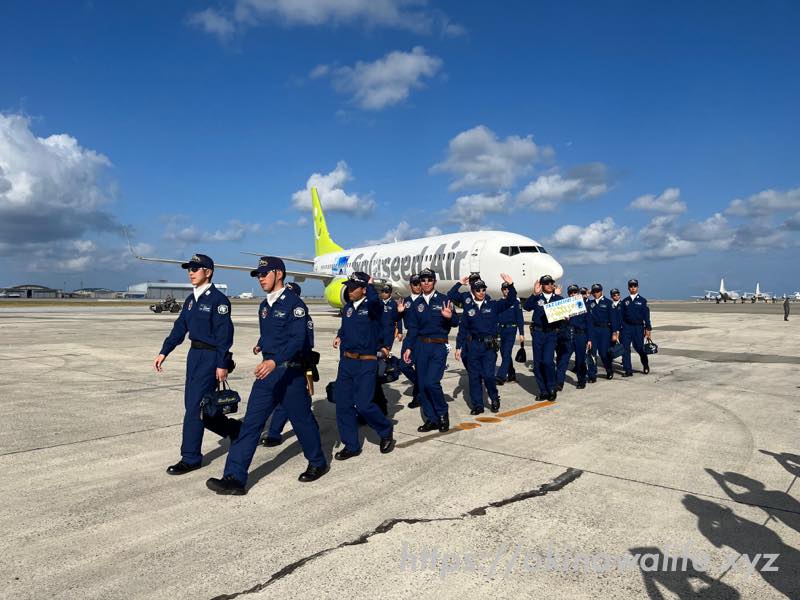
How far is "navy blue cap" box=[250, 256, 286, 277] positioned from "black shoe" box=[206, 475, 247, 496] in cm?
182

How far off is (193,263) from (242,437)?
1858 mm

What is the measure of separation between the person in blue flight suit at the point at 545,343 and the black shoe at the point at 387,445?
11.7ft

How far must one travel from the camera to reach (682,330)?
22312mm

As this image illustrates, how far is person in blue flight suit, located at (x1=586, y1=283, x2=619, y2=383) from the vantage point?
10.4 meters

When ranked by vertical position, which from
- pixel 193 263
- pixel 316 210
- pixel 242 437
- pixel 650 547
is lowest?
pixel 650 547

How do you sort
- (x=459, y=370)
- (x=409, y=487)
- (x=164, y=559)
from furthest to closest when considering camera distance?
(x=459, y=370), (x=409, y=487), (x=164, y=559)

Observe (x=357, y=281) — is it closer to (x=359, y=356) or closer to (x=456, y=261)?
(x=359, y=356)

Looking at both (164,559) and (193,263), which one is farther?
(193,263)

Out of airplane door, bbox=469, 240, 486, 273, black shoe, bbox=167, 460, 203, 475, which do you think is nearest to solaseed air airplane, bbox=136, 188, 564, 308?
airplane door, bbox=469, 240, 486, 273

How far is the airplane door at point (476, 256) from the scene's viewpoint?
2108 centimetres

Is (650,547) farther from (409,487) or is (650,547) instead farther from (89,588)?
(89,588)

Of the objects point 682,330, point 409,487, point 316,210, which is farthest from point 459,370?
point 316,210

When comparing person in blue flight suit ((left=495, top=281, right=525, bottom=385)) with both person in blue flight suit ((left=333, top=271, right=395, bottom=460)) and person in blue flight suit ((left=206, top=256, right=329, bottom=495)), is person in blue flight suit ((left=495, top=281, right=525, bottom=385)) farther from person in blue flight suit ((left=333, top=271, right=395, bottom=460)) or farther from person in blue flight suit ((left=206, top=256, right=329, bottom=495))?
person in blue flight suit ((left=206, top=256, right=329, bottom=495))

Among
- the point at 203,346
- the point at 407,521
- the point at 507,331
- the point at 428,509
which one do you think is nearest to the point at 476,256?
the point at 507,331
